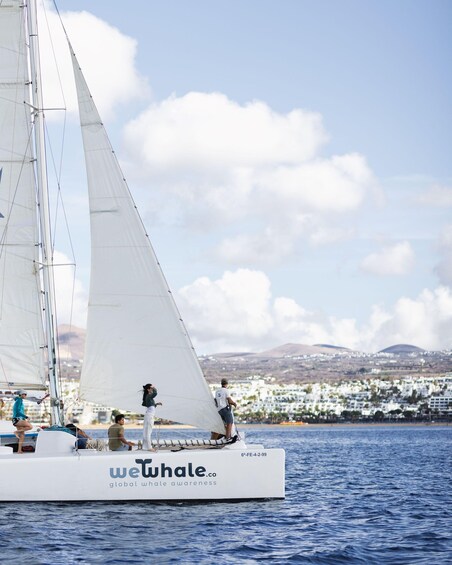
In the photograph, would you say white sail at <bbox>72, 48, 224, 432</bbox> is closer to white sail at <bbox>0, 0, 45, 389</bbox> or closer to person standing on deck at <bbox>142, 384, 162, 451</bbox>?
person standing on deck at <bbox>142, 384, 162, 451</bbox>

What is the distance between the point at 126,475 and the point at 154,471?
55 cm

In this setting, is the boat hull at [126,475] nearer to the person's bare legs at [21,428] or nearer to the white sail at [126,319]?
the person's bare legs at [21,428]

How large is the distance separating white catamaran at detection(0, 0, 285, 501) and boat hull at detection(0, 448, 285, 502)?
20mm

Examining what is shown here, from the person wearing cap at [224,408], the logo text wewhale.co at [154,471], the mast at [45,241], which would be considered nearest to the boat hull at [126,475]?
the logo text wewhale.co at [154,471]

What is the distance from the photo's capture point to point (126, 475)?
20.5 meters

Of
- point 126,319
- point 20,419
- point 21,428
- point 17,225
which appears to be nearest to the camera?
point 126,319

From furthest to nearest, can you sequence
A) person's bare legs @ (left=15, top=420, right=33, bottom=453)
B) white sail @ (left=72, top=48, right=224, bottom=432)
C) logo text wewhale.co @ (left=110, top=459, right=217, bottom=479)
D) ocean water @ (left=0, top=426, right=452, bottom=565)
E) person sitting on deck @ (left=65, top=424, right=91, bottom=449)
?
person's bare legs @ (left=15, top=420, right=33, bottom=453), white sail @ (left=72, top=48, right=224, bottom=432), person sitting on deck @ (left=65, top=424, right=91, bottom=449), logo text wewhale.co @ (left=110, top=459, right=217, bottom=479), ocean water @ (left=0, top=426, right=452, bottom=565)

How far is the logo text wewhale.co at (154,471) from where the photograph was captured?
2048 centimetres

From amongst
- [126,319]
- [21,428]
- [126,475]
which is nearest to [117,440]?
[126,475]

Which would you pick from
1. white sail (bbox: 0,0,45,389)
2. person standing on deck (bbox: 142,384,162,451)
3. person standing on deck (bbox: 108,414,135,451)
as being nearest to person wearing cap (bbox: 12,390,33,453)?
white sail (bbox: 0,0,45,389)

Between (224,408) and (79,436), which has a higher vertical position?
(224,408)

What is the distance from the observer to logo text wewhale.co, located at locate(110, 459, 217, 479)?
2048 cm

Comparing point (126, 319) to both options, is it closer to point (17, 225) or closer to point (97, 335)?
point (97, 335)

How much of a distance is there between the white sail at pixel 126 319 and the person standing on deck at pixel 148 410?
41cm
